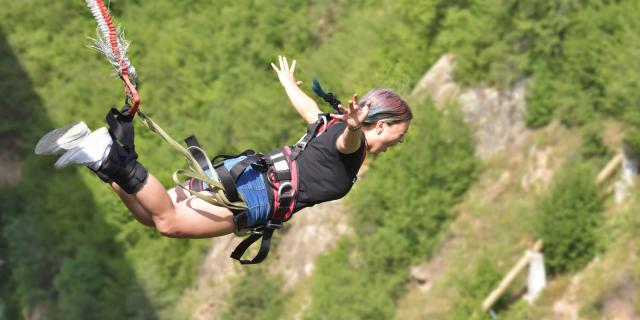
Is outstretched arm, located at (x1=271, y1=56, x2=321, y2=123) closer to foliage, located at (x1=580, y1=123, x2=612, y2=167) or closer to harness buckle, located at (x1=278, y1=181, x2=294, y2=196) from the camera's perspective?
harness buckle, located at (x1=278, y1=181, x2=294, y2=196)

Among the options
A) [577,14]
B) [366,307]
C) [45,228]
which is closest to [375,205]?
[366,307]

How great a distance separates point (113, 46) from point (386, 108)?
71.9 inches

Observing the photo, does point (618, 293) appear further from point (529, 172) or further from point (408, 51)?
point (408, 51)

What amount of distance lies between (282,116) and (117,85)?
7030mm

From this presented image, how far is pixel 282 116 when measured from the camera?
3209cm

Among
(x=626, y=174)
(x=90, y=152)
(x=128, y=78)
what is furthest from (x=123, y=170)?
(x=626, y=174)

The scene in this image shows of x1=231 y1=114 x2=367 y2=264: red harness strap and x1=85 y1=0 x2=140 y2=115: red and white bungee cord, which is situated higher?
x1=85 y1=0 x2=140 y2=115: red and white bungee cord

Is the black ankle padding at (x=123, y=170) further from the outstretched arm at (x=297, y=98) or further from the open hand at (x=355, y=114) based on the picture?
the outstretched arm at (x=297, y=98)

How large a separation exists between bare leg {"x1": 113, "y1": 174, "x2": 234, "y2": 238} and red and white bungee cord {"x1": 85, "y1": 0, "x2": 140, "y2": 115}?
0.54m

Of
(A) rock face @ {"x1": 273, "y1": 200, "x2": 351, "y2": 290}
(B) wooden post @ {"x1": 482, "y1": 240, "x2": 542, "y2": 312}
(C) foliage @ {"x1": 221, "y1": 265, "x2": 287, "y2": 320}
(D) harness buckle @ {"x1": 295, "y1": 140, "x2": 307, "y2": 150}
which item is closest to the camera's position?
(D) harness buckle @ {"x1": 295, "y1": 140, "x2": 307, "y2": 150}

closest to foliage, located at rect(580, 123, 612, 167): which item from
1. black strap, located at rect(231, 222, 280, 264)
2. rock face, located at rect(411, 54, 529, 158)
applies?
rock face, located at rect(411, 54, 529, 158)

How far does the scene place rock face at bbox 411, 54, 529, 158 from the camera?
32250 mm

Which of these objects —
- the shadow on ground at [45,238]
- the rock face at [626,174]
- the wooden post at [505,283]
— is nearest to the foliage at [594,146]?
the rock face at [626,174]

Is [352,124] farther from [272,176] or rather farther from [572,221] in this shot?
[572,221]
